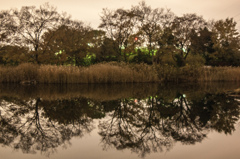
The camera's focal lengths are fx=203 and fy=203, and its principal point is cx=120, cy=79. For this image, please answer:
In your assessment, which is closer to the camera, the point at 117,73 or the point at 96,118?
the point at 96,118

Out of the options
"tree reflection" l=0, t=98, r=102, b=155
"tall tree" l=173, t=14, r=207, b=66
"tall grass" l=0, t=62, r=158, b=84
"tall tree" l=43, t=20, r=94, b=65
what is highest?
"tall tree" l=173, t=14, r=207, b=66

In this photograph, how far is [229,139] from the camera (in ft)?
7.67

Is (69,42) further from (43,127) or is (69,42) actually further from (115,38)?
(43,127)

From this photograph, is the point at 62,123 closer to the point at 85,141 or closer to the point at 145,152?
the point at 85,141

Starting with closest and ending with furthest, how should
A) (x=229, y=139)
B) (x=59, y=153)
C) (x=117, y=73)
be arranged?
1. (x=59, y=153)
2. (x=229, y=139)
3. (x=117, y=73)

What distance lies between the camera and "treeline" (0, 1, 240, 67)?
21188 millimetres

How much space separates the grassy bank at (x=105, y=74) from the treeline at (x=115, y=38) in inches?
276

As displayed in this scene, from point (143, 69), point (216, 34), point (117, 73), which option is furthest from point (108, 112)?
point (216, 34)

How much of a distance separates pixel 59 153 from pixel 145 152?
2.81ft

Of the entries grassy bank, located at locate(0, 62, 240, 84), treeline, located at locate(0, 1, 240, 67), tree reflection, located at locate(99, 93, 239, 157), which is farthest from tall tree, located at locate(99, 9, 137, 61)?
tree reflection, located at locate(99, 93, 239, 157)

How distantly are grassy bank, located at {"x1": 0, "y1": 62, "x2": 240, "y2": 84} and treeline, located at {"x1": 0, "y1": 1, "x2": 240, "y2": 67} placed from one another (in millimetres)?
6999

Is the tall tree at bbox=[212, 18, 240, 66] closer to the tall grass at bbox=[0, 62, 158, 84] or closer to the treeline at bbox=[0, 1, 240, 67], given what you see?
the treeline at bbox=[0, 1, 240, 67]

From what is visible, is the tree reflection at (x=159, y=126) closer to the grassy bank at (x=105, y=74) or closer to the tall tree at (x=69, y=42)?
the grassy bank at (x=105, y=74)

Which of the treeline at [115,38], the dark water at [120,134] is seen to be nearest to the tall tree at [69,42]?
the treeline at [115,38]
